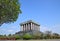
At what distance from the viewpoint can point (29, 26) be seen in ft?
134

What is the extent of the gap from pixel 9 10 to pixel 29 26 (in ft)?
79.8

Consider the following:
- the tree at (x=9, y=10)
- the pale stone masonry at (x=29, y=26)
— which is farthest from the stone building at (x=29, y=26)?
the tree at (x=9, y=10)

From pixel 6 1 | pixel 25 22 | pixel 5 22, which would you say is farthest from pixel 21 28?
pixel 6 1

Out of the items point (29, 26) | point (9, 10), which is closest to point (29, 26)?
point (29, 26)

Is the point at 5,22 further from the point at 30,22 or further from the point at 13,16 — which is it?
the point at 30,22

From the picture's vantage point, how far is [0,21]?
17.7 metres

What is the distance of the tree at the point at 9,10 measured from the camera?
637 inches

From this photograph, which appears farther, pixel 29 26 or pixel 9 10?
pixel 29 26

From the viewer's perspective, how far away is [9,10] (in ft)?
54.6

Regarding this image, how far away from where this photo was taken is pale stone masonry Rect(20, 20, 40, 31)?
40.2 m

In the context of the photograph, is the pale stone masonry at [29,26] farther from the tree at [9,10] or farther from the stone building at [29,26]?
the tree at [9,10]

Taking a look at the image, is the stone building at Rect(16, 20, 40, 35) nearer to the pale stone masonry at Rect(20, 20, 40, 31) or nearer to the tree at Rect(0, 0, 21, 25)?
the pale stone masonry at Rect(20, 20, 40, 31)

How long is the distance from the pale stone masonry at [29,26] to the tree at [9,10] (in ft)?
71.7

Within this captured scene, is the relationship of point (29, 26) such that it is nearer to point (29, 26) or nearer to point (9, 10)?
point (29, 26)
